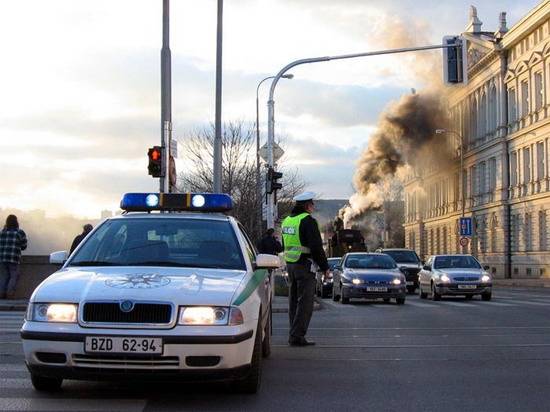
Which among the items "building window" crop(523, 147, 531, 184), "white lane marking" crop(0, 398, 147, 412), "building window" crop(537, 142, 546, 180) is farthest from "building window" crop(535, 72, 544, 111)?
"white lane marking" crop(0, 398, 147, 412)

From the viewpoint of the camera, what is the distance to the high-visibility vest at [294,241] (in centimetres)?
1002

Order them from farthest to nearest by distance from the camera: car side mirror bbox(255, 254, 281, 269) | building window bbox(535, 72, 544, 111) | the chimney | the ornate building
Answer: the chimney < building window bbox(535, 72, 544, 111) < the ornate building < car side mirror bbox(255, 254, 281, 269)

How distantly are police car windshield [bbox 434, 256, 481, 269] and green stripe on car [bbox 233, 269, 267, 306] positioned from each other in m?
17.3

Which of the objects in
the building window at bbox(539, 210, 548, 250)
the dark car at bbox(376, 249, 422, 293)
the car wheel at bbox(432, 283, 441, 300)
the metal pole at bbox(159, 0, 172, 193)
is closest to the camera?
the metal pole at bbox(159, 0, 172, 193)

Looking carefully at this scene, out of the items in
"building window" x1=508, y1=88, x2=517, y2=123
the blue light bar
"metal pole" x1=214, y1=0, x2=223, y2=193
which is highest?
"building window" x1=508, y1=88, x2=517, y2=123

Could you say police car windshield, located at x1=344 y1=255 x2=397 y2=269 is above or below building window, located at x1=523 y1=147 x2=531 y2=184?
below

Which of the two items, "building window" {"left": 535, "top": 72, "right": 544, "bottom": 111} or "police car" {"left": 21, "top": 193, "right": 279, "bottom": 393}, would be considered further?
"building window" {"left": 535, "top": 72, "right": 544, "bottom": 111}

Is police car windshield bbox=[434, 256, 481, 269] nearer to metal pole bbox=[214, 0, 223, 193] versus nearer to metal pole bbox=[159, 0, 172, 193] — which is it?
metal pole bbox=[214, 0, 223, 193]

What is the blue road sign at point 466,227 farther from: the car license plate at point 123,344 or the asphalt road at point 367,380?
the car license plate at point 123,344

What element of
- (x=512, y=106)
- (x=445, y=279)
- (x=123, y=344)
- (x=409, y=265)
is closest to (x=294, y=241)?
(x=123, y=344)

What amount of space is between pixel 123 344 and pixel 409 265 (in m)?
26.6

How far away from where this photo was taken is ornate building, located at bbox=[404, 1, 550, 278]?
52688 mm

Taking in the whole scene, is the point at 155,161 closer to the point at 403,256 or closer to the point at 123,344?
the point at 123,344

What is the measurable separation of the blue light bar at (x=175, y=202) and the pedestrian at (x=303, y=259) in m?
1.90
